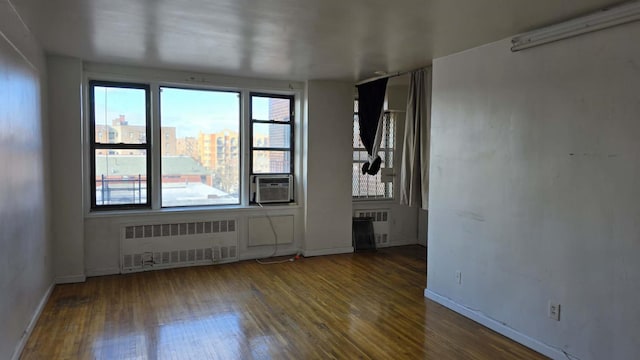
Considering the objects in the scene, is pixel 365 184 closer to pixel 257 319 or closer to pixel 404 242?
pixel 404 242

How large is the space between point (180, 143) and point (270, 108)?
4.41ft

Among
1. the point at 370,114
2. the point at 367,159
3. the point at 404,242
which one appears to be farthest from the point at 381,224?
the point at 370,114

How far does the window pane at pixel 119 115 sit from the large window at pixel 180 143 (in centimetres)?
1

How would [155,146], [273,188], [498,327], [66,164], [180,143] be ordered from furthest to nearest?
1. [273,188]
2. [180,143]
3. [155,146]
4. [66,164]
5. [498,327]

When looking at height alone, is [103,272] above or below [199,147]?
below

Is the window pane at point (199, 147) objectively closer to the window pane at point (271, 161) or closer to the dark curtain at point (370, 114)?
the window pane at point (271, 161)

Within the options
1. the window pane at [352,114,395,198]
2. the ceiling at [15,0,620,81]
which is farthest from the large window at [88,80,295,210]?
the window pane at [352,114,395,198]

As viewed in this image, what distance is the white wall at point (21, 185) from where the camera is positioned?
2662mm

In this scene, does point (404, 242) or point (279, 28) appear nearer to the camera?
point (279, 28)

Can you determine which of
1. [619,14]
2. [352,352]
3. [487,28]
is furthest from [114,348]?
[619,14]

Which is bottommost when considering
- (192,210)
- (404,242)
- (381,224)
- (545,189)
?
(404,242)

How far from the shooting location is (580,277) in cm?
294

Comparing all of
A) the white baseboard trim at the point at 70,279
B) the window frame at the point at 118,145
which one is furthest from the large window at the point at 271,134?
the white baseboard trim at the point at 70,279

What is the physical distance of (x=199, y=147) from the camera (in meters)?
5.69
